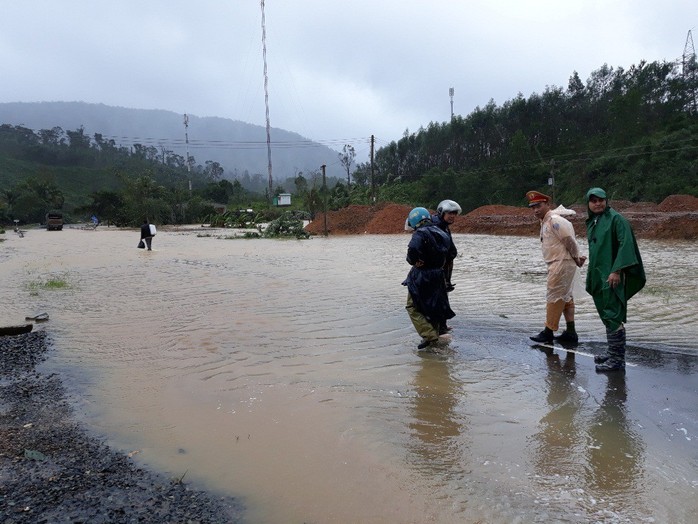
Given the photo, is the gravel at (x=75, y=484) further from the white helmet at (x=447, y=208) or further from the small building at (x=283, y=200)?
the small building at (x=283, y=200)

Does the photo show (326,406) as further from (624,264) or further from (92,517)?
(624,264)

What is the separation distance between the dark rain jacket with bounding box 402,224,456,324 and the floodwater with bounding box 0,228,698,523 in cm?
50

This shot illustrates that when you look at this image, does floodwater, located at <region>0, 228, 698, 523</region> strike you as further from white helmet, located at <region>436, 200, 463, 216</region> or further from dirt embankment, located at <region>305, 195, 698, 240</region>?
dirt embankment, located at <region>305, 195, 698, 240</region>

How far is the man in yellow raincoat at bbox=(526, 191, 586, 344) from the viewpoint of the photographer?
18.7 feet

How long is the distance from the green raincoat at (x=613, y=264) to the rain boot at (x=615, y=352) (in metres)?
0.08

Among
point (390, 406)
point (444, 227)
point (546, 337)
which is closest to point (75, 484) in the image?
point (390, 406)

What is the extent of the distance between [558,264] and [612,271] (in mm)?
969

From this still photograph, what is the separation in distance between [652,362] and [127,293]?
30.2ft

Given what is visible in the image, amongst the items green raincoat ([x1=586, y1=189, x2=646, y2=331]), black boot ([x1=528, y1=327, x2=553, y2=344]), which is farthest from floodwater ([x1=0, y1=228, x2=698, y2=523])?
green raincoat ([x1=586, y1=189, x2=646, y2=331])

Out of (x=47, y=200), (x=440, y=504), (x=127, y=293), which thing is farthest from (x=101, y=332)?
(x=47, y=200)

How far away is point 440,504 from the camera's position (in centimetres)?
286

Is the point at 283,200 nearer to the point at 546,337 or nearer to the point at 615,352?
the point at 546,337

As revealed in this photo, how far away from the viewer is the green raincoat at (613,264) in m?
4.75

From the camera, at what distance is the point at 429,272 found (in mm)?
5859
